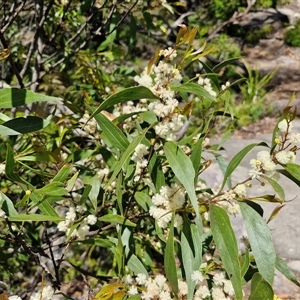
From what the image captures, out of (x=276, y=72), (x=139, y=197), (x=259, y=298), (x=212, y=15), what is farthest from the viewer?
(x=212, y=15)

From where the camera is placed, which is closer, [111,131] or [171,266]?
[171,266]

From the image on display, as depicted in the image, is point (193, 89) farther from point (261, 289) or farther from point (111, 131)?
point (261, 289)

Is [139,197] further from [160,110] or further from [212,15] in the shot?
[212,15]

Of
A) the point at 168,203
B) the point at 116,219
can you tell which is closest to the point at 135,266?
the point at 116,219

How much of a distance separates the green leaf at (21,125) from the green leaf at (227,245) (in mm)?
424

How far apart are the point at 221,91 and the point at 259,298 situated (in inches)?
19.5

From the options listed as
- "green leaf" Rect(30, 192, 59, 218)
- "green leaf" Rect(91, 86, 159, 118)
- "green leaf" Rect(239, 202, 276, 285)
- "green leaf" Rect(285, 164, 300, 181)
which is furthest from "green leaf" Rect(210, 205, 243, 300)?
"green leaf" Rect(30, 192, 59, 218)

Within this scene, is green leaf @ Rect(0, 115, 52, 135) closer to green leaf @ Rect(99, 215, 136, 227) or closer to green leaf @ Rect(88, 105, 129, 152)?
green leaf @ Rect(88, 105, 129, 152)

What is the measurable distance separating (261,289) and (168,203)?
0.27 meters

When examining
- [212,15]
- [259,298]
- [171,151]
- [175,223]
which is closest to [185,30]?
[171,151]

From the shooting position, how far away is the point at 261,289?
774mm

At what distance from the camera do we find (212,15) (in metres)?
6.62

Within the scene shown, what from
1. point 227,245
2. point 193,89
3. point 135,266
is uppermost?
point 193,89

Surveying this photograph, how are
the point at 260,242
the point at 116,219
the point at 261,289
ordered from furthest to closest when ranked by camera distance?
the point at 116,219 → the point at 260,242 → the point at 261,289
